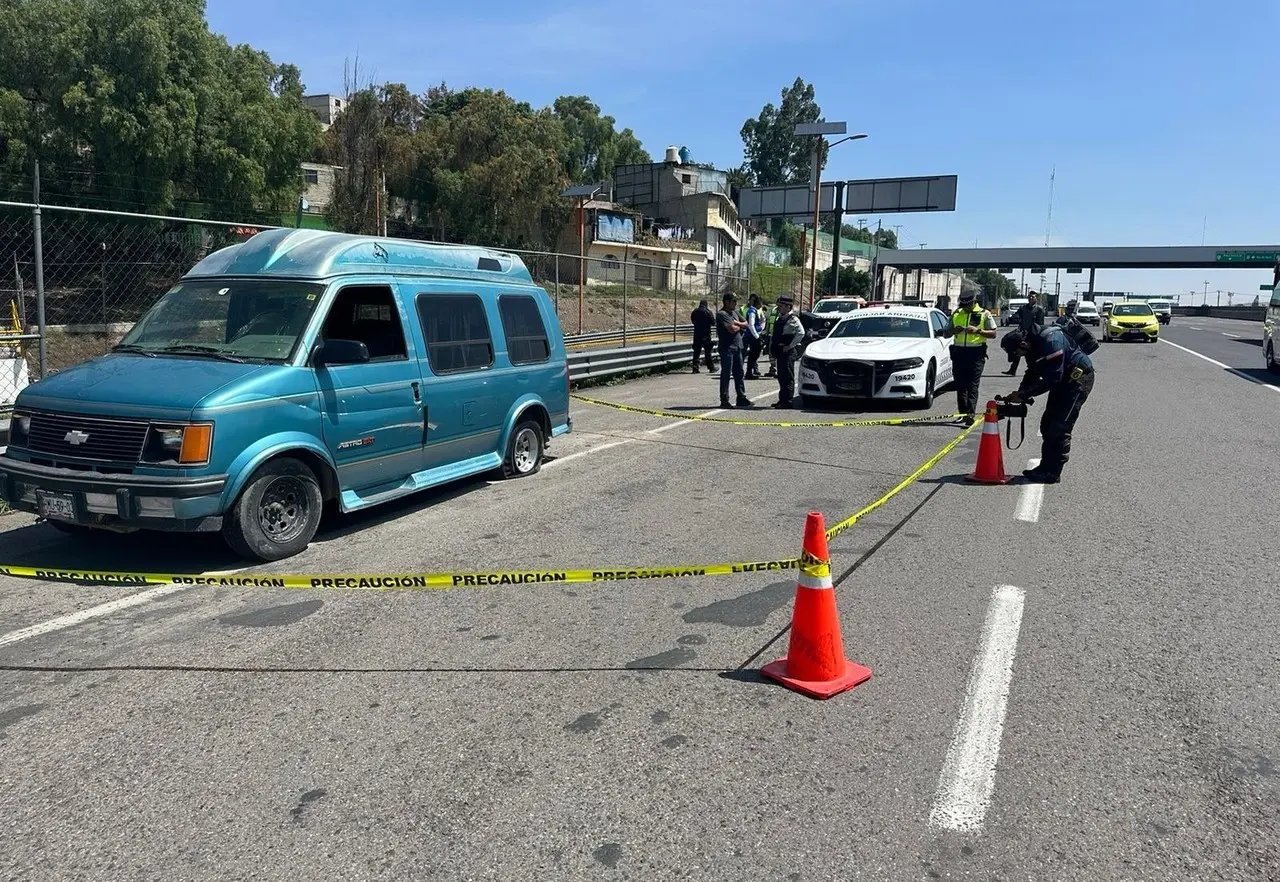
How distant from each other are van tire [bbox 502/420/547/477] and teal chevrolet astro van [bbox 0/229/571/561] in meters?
0.08

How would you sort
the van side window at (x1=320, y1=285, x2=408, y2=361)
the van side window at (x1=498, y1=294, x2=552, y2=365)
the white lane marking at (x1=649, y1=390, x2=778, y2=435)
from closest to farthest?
1. the van side window at (x1=320, y1=285, x2=408, y2=361)
2. the van side window at (x1=498, y1=294, x2=552, y2=365)
3. the white lane marking at (x1=649, y1=390, x2=778, y2=435)

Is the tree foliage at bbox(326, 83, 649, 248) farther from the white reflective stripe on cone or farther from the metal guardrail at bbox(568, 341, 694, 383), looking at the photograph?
the white reflective stripe on cone

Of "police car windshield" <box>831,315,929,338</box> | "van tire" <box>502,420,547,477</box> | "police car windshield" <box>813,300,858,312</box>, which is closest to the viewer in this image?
"van tire" <box>502,420,547,477</box>

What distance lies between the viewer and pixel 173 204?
34062 mm

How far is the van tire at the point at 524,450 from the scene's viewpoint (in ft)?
28.6

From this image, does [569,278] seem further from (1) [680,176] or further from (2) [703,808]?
(2) [703,808]

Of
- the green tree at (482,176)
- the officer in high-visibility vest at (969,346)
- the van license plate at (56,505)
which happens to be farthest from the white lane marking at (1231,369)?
the green tree at (482,176)

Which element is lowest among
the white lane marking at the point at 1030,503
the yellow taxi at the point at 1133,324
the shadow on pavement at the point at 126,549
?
the shadow on pavement at the point at 126,549

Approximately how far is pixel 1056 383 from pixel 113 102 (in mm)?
35231

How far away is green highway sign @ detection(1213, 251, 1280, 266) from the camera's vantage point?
69938 mm

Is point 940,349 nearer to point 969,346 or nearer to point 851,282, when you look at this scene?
point 969,346

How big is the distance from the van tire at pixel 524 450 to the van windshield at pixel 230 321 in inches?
100

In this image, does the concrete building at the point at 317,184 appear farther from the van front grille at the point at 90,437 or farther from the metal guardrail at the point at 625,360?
the van front grille at the point at 90,437

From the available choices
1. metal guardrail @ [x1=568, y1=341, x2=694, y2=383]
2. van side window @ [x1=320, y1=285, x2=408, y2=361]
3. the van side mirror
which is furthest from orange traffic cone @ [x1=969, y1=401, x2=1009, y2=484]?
metal guardrail @ [x1=568, y1=341, x2=694, y2=383]
